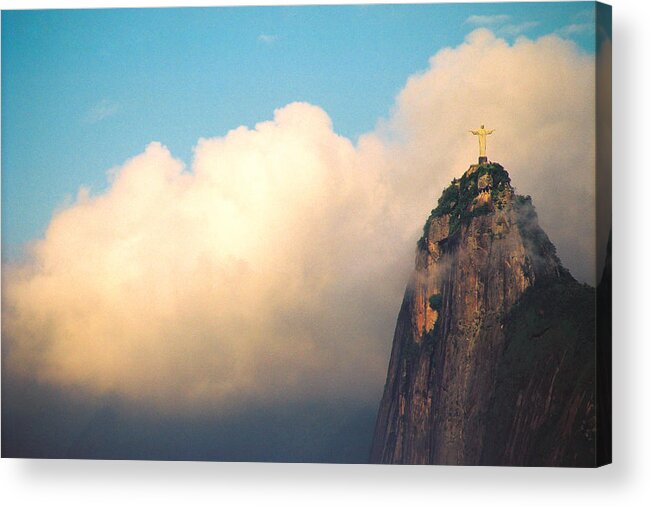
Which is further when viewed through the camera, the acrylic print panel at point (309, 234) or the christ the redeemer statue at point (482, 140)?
the christ the redeemer statue at point (482, 140)

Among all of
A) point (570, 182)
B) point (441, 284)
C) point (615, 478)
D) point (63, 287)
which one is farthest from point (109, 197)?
point (615, 478)

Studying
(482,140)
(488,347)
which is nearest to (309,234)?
(482,140)

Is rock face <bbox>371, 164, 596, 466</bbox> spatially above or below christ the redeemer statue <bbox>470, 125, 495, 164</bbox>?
below

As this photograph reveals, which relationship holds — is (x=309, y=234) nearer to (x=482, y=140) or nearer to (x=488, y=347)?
(x=482, y=140)

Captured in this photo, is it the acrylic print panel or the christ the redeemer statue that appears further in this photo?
the christ the redeemer statue

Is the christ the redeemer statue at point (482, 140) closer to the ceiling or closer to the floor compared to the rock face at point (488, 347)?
closer to the ceiling
